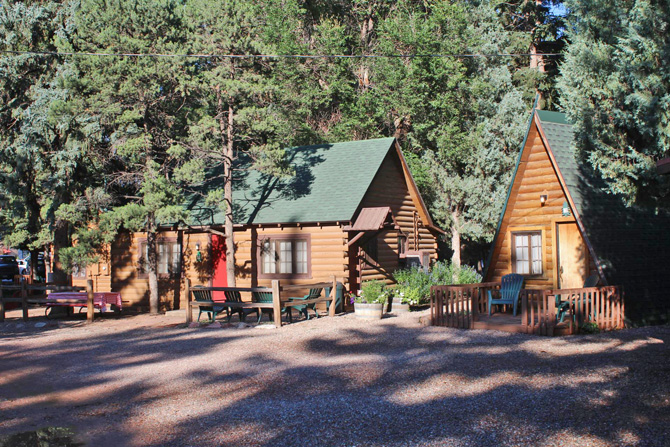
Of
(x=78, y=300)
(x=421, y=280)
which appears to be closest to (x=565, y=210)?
(x=421, y=280)

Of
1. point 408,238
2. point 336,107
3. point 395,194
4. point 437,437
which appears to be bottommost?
point 437,437

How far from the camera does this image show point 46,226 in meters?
25.4

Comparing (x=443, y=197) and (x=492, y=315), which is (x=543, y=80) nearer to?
(x=443, y=197)

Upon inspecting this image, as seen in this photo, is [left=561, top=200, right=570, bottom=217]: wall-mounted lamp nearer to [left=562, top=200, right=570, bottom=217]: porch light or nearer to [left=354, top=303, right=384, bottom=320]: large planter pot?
[left=562, top=200, right=570, bottom=217]: porch light

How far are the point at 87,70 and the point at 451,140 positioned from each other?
17441 millimetres

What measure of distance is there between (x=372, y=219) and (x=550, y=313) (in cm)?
751

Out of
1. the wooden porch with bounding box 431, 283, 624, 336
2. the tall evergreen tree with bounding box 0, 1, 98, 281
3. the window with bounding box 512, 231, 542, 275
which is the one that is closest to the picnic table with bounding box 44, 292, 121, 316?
the tall evergreen tree with bounding box 0, 1, 98, 281

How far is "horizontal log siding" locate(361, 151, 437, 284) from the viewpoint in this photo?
21734mm

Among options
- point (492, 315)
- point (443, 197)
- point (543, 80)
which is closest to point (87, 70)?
point (492, 315)

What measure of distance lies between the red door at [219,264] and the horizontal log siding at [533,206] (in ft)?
30.8

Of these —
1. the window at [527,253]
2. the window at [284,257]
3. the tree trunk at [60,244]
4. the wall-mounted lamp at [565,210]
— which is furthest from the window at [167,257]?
the wall-mounted lamp at [565,210]

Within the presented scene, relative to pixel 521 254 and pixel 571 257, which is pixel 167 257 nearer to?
pixel 521 254

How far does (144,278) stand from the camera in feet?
78.7

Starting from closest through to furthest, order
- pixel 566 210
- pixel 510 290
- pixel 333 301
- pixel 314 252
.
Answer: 1. pixel 566 210
2. pixel 510 290
3. pixel 333 301
4. pixel 314 252
